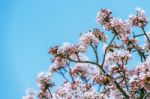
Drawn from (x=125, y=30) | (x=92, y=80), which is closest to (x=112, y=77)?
(x=92, y=80)

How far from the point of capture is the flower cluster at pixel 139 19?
63.4 feet

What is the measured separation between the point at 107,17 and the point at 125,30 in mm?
995

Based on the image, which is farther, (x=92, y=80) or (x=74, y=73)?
(x=74, y=73)

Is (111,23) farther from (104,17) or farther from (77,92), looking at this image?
(77,92)

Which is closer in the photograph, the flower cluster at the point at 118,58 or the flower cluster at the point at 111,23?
the flower cluster at the point at 118,58

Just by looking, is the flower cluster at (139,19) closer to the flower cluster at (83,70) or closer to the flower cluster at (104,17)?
the flower cluster at (104,17)

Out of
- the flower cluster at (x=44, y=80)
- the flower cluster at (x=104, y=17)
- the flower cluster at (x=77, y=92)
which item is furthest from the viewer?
the flower cluster at (x=44, y=80)

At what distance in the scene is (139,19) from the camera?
19.5 m

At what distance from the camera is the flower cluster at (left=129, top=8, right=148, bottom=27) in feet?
63.4

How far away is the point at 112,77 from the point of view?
17531mm

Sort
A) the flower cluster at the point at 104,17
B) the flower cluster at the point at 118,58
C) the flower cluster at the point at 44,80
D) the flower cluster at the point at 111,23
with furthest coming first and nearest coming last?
the flower cluster at the point at 44,80
the flower cluster at the point at 104,17
the flower cluster at the point at 111,23
the flower cluster at the point at 118,58

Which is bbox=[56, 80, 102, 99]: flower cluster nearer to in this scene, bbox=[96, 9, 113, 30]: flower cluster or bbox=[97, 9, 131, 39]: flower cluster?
bbox=[97, 9, 131, 39]: flower cluster

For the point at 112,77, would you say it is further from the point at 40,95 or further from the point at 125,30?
the point at 40,95

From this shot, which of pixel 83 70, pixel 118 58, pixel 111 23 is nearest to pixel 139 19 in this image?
pixel 111 23
